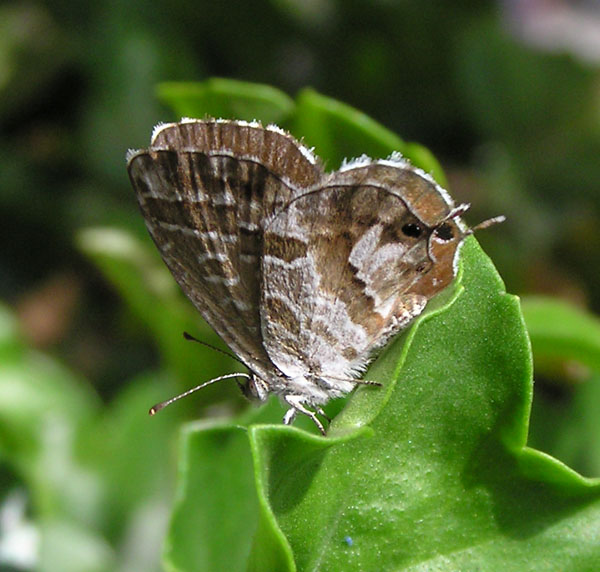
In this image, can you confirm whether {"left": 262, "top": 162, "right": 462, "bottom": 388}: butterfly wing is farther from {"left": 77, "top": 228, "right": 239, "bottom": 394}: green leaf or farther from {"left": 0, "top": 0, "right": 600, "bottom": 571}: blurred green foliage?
{"left": 0, "top": 0, "right": 600, "bottom": 571}: blurred green foliage

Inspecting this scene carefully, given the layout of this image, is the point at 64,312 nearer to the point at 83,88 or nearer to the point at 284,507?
the point at 83,88

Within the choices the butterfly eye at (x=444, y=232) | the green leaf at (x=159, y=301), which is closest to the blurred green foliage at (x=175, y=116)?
the green leaf at (x=159, y=301)

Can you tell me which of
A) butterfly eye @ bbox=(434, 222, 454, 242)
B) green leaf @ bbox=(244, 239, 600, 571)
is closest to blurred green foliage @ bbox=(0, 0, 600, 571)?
butterfly eye @ bbox=(434, 222, 454, 242)

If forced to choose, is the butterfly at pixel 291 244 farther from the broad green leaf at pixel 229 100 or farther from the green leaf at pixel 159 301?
the green leaf at pixel 159 301

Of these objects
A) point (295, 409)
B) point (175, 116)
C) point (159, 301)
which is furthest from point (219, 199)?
point (175, 116)

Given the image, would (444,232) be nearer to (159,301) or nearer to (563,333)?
(563,333)

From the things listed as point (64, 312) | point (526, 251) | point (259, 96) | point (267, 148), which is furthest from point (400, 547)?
point (64, 312)
